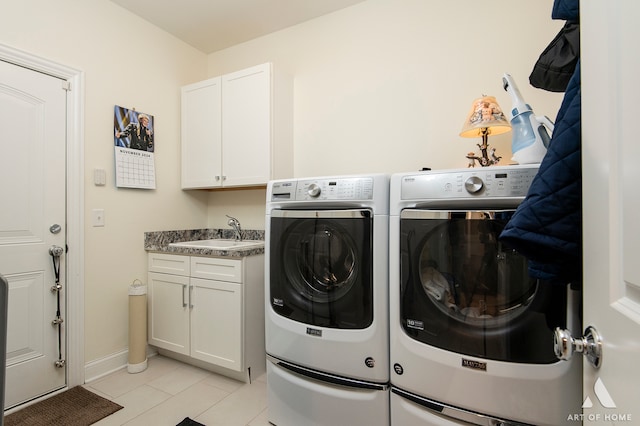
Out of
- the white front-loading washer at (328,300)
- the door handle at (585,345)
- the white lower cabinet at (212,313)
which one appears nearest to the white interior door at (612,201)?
the door handle at (585,345)

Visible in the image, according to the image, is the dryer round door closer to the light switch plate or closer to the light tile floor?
the light tile floor

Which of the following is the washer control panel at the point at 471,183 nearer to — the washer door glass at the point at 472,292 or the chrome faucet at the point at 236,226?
the washer door glass at the point at 472,292

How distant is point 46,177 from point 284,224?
1564 mm

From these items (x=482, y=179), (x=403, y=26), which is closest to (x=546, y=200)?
(x=482, y=179)

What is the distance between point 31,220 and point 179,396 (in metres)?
1.39

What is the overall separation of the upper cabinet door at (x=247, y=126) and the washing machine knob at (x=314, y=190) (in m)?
0.87

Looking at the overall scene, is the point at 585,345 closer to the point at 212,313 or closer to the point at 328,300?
the point at 328,300

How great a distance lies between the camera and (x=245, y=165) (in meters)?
2.41

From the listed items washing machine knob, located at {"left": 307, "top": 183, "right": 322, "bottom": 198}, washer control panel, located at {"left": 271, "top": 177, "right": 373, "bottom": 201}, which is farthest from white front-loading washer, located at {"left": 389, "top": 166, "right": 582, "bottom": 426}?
washing machine knob, located at {"left": 307, "top": 183, "right": 322, "bottom": 198}

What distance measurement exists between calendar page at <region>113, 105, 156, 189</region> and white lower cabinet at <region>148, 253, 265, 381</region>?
0.61 meters

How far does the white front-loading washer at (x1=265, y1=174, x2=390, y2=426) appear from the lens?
4.43 feet

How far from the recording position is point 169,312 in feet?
7.48

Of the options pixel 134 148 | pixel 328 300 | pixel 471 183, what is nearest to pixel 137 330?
pixel 134 148

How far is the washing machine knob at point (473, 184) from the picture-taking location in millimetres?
1142
